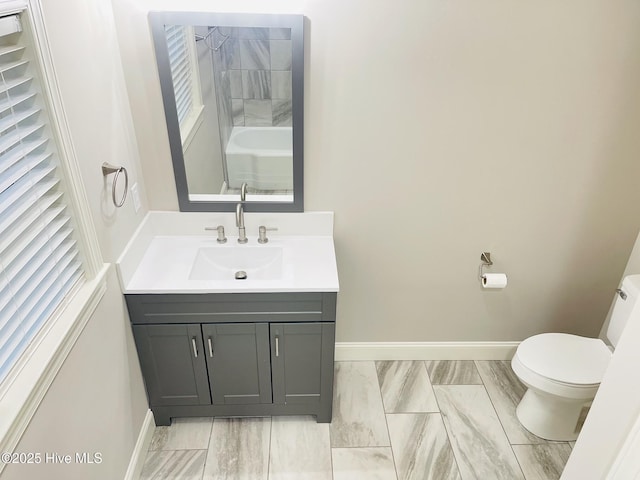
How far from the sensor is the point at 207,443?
7.34ft

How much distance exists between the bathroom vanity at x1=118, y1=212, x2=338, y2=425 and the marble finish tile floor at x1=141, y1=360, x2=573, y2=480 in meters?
0.10

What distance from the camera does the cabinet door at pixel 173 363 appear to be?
2018 mm

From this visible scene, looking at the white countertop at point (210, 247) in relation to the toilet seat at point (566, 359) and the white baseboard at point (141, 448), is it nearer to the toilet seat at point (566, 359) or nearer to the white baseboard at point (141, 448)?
the white baseboard at point (141, 448)

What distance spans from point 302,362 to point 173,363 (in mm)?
571

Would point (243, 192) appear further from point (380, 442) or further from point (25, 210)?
point (380, 442)

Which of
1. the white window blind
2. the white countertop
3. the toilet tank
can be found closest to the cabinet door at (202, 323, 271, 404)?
the white countertop

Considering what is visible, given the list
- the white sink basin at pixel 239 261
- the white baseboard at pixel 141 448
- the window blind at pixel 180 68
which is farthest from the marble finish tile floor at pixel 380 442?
the window blind at pixel 180 68

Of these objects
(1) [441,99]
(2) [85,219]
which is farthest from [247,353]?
(1) [441,99]

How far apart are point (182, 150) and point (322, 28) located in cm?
78

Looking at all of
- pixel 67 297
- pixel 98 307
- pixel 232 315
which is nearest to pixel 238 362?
pixel 232 315

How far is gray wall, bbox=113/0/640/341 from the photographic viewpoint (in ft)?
6.18

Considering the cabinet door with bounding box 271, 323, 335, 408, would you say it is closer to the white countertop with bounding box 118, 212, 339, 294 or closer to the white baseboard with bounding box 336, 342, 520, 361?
the white countertop with bounding box 118, 212, 339, 294

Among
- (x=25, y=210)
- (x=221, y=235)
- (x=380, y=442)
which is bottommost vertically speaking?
(x=380, y=442)

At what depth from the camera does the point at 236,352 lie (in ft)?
6.86
